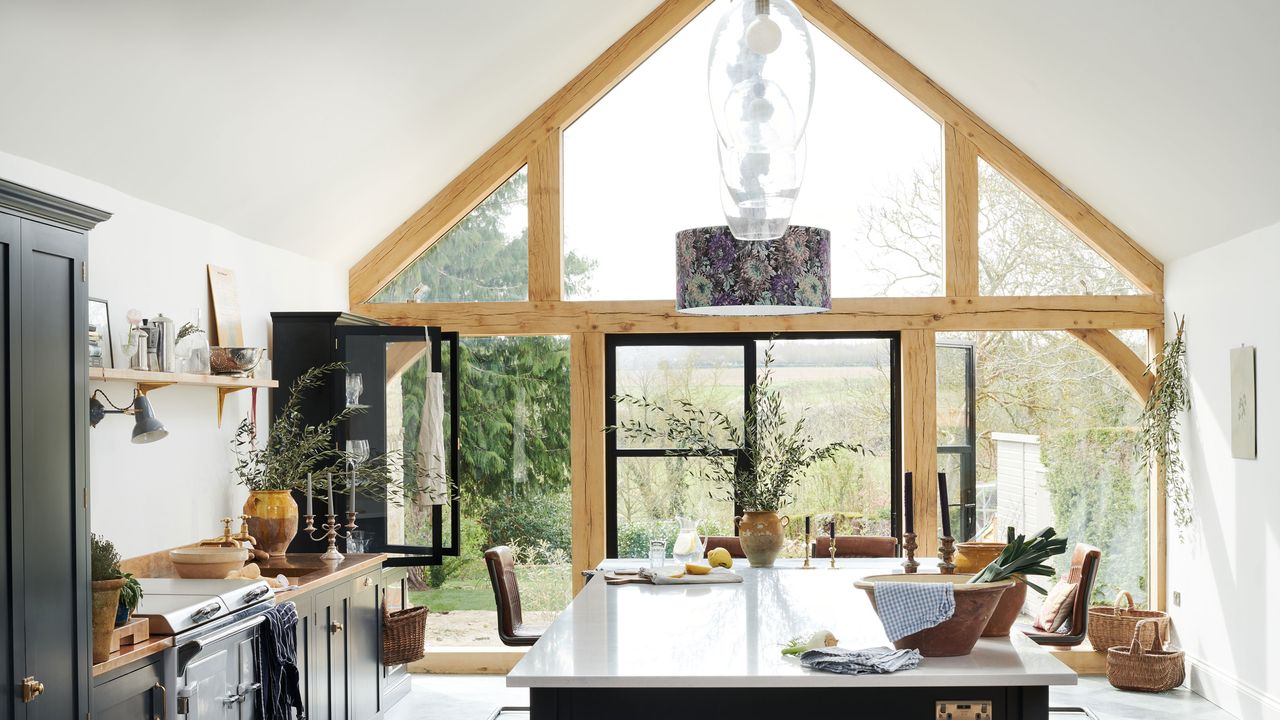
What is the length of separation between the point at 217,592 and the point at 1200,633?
5069mm

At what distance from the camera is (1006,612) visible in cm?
309

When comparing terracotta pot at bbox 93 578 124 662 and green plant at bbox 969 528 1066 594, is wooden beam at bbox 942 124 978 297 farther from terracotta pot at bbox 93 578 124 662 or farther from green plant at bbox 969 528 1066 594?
terracotta pot at bbox 93 578 124 662

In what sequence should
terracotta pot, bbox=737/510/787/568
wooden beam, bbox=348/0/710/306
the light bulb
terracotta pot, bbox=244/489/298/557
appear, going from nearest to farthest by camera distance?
the light bulb
terracotta pot, bbox=737/510/787/568
terracotta pot, bbox=244/489/298/557
wooden beam, bbox=348/0/710/306

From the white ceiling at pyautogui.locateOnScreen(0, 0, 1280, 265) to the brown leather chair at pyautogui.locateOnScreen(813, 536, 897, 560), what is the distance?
2.32 metres

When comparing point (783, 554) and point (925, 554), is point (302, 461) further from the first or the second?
point (925, 554)

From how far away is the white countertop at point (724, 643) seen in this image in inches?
104

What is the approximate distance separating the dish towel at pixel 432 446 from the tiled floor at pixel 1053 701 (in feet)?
3.50

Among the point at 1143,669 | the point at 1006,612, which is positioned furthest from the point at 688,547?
the point at 1143,669

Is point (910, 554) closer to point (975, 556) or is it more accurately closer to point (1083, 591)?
point (975, 556)

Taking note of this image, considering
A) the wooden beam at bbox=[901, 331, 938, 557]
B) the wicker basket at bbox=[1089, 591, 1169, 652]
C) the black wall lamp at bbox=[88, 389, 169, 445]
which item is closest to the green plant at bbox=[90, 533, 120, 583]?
the black wall lamp at bbox=[88, 389, 169, 445]

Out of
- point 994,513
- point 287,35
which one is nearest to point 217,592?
Answer: point 287,35

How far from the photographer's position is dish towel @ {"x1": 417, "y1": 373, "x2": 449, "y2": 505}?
19.6 ft

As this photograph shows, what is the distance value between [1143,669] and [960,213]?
2.75 meters

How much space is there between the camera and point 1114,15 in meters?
4.67
